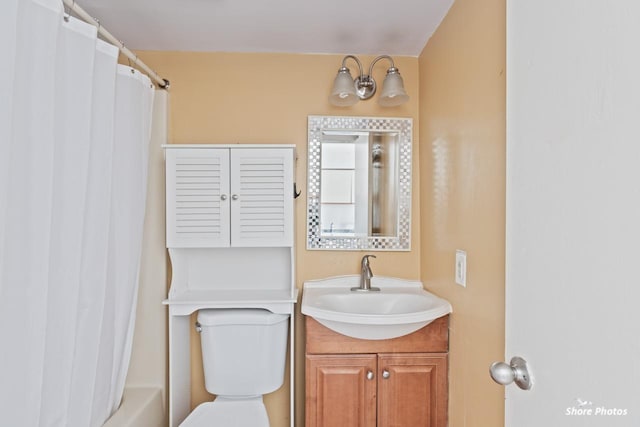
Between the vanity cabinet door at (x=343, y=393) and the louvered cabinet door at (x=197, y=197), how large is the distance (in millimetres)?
Answer: 768

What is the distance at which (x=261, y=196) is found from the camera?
1.80 metres

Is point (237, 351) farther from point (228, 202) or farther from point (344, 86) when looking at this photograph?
point (344, 86)

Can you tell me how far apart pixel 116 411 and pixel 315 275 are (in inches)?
43.1

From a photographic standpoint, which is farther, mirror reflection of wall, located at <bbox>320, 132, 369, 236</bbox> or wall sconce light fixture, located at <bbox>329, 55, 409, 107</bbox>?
mirror reflection of wall, located at <bbox>320, 132, 369, 236</bbox>

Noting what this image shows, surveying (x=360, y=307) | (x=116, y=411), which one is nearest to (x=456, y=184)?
(x=360, y=307)

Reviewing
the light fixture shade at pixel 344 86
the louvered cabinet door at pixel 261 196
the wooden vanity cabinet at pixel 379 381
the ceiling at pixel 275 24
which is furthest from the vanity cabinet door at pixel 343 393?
the ceiling at pixel 275 24

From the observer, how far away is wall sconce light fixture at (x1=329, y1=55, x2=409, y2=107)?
72.7 inches

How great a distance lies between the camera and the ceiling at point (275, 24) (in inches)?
62.5

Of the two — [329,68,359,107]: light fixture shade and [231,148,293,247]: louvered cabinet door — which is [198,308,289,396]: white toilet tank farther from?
[329,68,359,107]: light fixture shade

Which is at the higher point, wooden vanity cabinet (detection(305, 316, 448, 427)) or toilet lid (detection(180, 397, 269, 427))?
wooden vanity cabinet (detection(305, 316, 448, 427))

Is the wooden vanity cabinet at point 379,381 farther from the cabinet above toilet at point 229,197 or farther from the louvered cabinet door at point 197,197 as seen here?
the louvered cabinet door at point 197,197

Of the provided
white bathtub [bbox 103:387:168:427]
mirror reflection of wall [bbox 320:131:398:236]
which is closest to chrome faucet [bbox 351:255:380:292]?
mirror reflection of wall [bbox 320:131:398:236]

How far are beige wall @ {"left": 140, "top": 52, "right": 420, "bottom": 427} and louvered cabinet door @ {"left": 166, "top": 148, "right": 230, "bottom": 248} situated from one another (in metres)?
0.28
